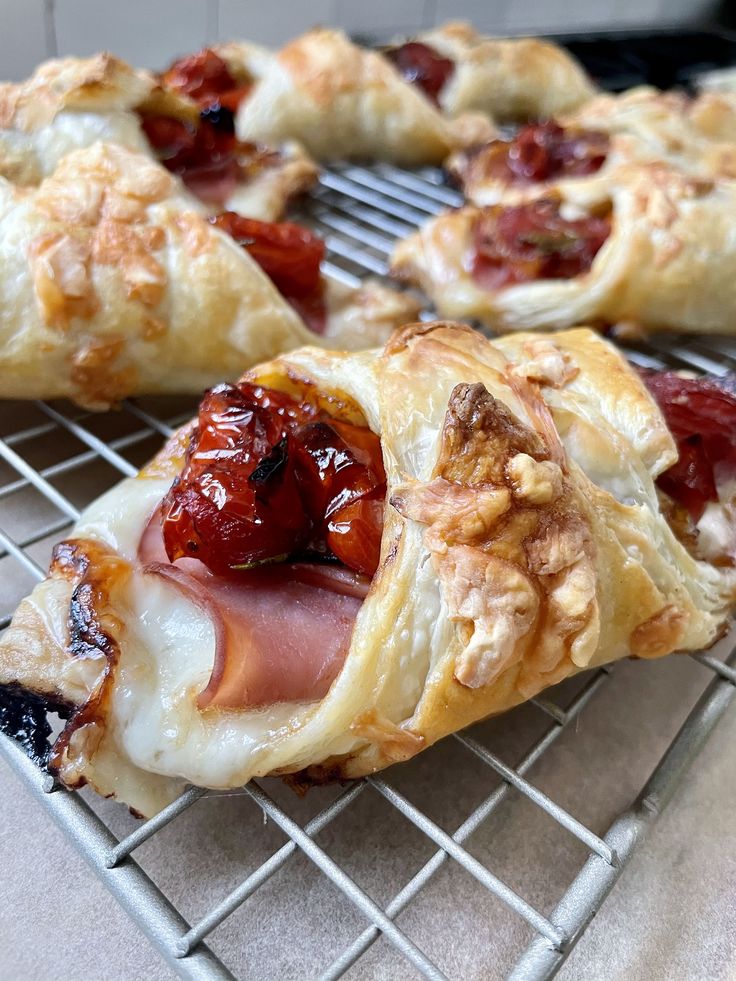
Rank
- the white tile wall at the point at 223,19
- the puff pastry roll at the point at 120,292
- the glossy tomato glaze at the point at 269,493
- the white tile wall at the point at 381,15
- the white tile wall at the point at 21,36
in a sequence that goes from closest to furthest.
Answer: the glossy tomato glaze at the point at 269,493 < the puff pastry roll at the point at 120,292 < the white tile wall at the point at 21,36 < the white tile wall at the point at 223,19 < the white tile wall at the point at 381,15

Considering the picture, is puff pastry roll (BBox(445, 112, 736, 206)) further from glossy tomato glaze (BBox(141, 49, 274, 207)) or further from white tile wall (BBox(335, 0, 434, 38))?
white tile wall (BBox(335, 0, 434, 38))

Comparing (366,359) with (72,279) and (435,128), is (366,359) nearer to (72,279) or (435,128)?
(72,279)

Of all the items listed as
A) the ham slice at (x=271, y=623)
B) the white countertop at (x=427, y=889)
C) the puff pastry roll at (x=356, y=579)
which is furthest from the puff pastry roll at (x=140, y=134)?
the white countertop at (x=427, y=889)

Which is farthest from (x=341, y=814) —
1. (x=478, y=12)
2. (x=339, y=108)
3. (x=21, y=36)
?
(x=478, y=12)

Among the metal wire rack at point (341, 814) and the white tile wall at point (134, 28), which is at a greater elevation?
the white tile wall at point (134, 28)

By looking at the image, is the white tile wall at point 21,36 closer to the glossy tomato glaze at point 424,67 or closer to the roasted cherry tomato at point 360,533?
the glossy tomato glaze at point 424,67

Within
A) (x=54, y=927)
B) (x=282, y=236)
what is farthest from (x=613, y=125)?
(x=54, y=927)

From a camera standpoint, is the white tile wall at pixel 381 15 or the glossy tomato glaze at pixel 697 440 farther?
the white tile wall at pixel 381 15
